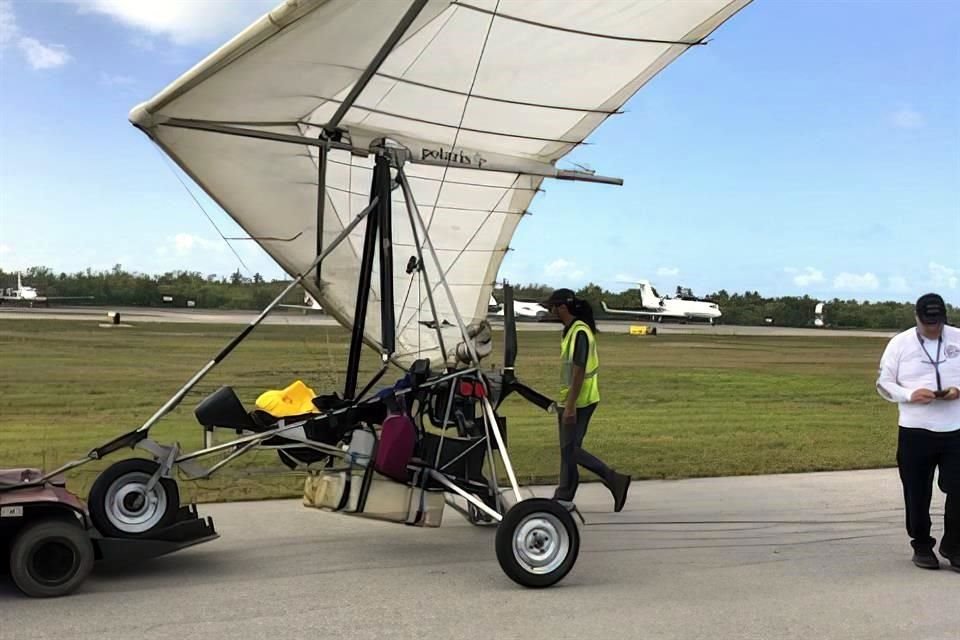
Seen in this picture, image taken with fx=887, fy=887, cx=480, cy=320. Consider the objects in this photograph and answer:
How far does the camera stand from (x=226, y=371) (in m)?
18.8

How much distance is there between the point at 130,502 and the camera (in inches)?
213

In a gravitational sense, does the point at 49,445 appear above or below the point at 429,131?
below

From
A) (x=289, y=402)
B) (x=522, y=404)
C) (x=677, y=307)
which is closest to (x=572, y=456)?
(x=289, y=402)

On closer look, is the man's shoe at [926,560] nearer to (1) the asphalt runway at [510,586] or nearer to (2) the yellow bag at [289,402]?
(1) the asphalt runway at [510,586]

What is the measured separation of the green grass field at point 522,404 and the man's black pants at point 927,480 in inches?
146

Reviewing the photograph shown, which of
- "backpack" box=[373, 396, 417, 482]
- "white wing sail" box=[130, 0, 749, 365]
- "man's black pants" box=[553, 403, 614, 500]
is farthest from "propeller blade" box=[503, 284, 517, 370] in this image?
"backpack" box=[373, 396, 417, 482]

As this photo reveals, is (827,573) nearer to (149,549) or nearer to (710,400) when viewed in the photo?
(149,549)

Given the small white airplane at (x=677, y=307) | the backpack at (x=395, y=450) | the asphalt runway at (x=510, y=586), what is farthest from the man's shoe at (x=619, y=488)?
the small white airplane at (x=677, y=307)

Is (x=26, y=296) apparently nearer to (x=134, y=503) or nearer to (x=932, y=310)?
(x=134, y=503)

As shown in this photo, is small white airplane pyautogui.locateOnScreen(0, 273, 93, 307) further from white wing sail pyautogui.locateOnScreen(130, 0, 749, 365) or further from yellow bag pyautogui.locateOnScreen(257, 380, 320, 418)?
yellow bag pyautogui.locateOnScreen(257, 380, 320, 418)

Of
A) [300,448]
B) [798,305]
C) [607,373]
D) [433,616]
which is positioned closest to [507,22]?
[300,448]

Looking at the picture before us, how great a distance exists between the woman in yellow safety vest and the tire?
5.57 ft

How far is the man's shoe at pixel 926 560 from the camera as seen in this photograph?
20.0ft

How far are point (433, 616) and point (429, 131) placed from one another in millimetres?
3705
